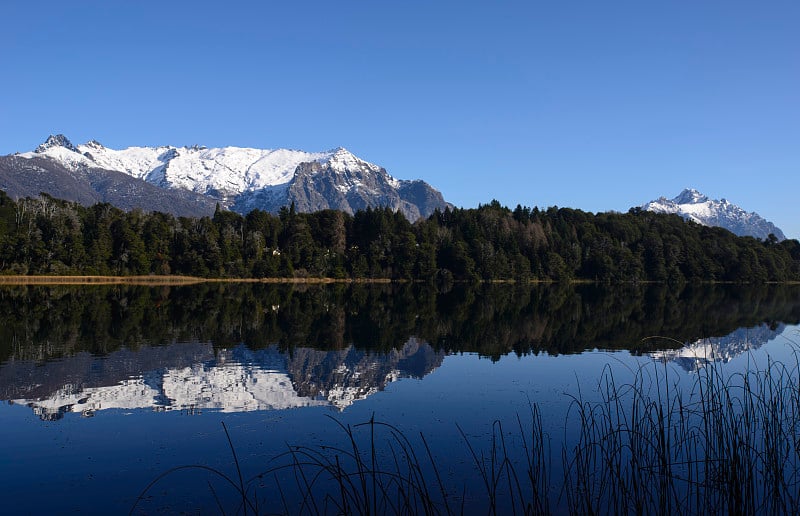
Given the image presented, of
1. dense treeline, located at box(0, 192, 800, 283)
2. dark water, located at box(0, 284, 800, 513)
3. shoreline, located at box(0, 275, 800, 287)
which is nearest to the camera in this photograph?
dark water, located at box(0, 284, 800, 513)

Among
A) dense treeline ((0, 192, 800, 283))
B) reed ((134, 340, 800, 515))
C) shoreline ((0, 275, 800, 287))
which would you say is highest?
dense treeline ((0, 192, 800, 283))

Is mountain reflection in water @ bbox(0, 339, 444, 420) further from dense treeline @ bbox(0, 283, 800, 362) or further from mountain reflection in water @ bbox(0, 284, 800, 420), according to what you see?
dense treeline @ bbox(0, 283, 800, 362)

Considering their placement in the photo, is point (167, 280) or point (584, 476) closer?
point (584, 476)

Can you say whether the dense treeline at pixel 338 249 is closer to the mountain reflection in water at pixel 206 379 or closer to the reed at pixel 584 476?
the mountain reflection in water at pixel 206 379

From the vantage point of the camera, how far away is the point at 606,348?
44.2 metres

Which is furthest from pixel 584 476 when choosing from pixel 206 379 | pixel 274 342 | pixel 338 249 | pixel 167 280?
pixel 338 249

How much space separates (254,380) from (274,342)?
13.9 m

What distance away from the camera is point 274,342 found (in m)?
44.3

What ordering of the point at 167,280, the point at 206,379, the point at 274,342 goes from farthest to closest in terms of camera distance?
the point at 167,280 < the point at 274,342 < the point at 206,379

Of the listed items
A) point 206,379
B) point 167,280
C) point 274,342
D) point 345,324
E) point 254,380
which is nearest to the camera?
point 206,379

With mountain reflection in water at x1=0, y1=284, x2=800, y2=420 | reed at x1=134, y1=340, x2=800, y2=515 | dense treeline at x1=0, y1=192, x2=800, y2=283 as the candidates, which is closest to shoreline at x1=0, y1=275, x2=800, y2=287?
dense treeline at x1=0, y1=192, x2=800, y2=283

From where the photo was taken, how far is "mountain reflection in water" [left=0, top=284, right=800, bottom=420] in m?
27.6

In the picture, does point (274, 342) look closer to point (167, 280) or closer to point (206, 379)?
point (206, 379)

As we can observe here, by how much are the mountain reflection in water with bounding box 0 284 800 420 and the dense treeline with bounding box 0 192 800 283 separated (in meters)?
57.4
